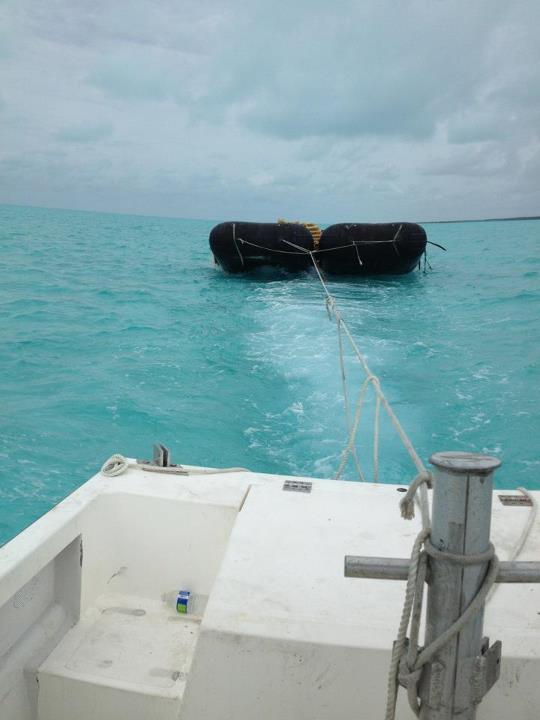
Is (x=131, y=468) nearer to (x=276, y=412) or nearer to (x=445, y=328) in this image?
(x=276, y=412)

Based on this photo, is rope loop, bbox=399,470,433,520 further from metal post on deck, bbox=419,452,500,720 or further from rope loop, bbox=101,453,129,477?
rope loop, bbox=101,453,129,477

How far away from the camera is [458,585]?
97cm

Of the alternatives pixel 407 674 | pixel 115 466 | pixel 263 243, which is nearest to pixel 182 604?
pixel 115 466

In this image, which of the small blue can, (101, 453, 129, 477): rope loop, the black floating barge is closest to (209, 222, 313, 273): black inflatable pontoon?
the black floating barge

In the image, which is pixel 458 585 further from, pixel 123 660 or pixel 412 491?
pixel 123 660

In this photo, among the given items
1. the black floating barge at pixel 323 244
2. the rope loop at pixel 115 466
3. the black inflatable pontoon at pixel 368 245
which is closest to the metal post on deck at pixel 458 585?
the rope loop at pixel 115 466

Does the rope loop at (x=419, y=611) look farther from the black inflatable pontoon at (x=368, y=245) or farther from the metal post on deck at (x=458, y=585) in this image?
the black inflatable pontoon at (x=368, y=245)

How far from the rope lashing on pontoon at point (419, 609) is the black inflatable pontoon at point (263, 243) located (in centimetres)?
1680

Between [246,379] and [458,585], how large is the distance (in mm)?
7428

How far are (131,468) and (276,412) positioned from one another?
4.39m

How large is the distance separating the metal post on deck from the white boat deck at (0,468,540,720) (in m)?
0.56

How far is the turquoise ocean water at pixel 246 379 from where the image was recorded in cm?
606

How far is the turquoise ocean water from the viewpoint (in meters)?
6.06

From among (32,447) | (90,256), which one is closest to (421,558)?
(32,447)
